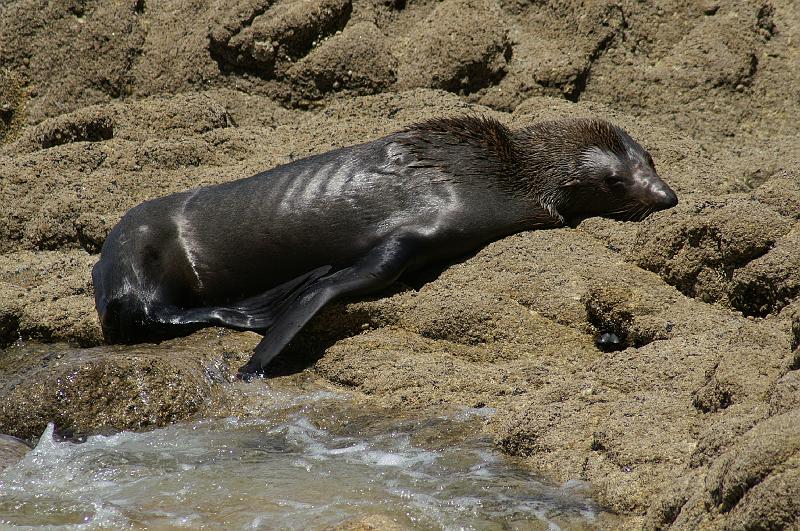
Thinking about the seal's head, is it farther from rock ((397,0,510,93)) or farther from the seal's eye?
rock ((397,0,510,93))

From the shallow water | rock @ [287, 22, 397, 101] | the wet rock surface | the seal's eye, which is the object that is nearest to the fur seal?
the seal's eye

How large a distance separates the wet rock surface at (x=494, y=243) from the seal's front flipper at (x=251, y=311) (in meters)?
0.15

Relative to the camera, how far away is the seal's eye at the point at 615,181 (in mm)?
7188

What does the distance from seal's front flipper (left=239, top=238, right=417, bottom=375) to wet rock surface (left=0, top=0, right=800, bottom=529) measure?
5.0 inches

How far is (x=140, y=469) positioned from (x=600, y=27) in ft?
19.6

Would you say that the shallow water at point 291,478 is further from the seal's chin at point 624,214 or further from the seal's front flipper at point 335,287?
the seal's chin at point 624,214

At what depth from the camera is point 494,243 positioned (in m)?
6.72

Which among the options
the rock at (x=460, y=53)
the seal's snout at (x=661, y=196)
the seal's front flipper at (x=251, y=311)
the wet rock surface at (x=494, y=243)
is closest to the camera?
the wet rock surface at (x=494, y=243)

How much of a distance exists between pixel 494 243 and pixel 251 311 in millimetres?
1556

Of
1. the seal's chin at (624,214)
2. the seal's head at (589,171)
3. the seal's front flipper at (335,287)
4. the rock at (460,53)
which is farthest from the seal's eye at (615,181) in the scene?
the rock at (460,53)

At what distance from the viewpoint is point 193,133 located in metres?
8.49

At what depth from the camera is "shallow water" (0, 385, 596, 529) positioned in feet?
13.2

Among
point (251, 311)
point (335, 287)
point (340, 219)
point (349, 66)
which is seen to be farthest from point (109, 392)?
point (349, 66)

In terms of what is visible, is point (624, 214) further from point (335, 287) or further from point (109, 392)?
point (109, 392)
